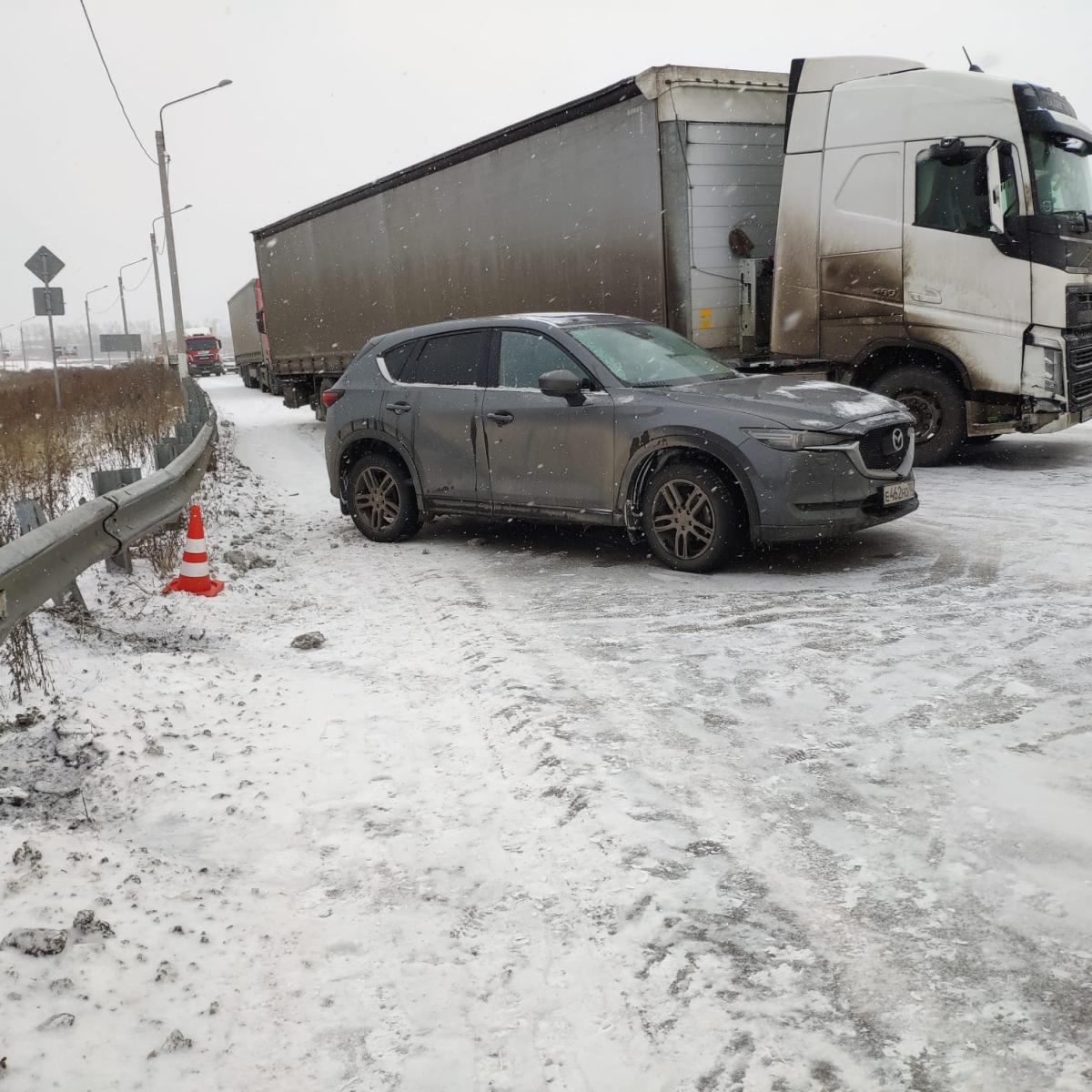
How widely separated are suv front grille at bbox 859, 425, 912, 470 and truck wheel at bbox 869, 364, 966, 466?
3650mm

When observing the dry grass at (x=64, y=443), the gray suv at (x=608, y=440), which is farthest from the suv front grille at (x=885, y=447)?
the dry grass at (x=64, y=443)

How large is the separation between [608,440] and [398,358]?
7.36 feet

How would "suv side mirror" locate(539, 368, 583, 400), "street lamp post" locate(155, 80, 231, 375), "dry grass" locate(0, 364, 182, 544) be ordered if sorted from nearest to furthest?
"suv side mirror" locate(539, 368, 583, 400), "dry grass" locate(0, 364, 182, 544), "street lamp post" locate(155, 80, 231, 375)

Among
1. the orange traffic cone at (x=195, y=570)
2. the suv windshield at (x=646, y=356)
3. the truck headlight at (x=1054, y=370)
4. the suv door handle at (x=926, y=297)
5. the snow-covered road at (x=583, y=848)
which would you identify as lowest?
the snow-covered road at (x=583, y=848)

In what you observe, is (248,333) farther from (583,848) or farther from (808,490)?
(583,848)

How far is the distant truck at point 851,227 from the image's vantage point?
944cm

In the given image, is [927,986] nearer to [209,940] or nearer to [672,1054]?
[672,1054]

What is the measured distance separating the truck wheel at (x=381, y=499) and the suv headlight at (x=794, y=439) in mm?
2981

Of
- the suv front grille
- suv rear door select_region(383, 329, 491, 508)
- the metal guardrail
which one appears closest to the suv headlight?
the suv front grille

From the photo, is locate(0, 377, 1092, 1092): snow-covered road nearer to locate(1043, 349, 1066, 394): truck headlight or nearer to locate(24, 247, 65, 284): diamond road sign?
locate(1043, 349, 1066, 394): truck headlight

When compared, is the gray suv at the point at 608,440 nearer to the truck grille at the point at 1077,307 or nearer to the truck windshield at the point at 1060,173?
the truck grille at the point at 1077,307

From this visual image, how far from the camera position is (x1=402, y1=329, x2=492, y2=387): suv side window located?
7.66 m

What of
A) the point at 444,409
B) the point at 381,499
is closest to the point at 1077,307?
the point at 444,409

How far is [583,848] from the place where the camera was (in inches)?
124
